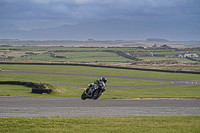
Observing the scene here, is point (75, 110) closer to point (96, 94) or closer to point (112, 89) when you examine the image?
point (96, 94)

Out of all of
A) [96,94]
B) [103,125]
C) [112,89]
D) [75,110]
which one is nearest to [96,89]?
[96,94]

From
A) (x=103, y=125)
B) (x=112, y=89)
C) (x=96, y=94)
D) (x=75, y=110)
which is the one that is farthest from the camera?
(x=112, y=89)

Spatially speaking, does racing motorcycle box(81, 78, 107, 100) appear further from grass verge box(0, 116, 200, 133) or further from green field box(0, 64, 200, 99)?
green field box(0, 64, 200, 99)

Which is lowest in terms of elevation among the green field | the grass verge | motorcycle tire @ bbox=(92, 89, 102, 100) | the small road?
the green field

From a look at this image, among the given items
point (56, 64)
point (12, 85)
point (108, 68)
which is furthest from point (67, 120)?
point (56, 64)

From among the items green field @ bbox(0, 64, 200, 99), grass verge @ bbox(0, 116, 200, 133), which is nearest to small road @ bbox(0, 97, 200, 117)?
grass verge @ bbox(0, 116, 200, 133)

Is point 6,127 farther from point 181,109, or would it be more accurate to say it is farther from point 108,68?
point 108,68

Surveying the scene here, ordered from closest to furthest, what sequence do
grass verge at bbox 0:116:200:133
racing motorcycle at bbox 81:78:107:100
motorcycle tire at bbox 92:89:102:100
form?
grass verge at bbox 0:116:200:133
racing motorcycle at bbox 81:78:107:100
motorcycle tire at bbox 92:89:102:100

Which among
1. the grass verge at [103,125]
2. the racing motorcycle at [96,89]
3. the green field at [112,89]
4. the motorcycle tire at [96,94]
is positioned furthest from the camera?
the green field at [112,89]

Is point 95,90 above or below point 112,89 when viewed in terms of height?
above

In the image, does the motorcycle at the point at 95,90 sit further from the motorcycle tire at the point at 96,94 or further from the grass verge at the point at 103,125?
the grass verge at the point at 103,125

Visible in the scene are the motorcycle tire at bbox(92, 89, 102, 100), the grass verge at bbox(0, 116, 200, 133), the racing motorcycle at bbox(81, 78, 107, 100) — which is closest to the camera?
the grass verge at bbox(0, 116, 200, 133)

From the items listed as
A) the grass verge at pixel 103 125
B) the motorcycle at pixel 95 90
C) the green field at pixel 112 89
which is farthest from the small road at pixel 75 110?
the green field at pixel 112 89

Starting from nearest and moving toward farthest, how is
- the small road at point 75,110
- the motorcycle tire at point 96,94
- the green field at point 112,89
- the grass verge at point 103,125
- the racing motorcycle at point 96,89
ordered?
the grass verge at point 103,125 < the small road at point 75,110 < the racing motorcycle at point 96,89 < the motorcycle tire at point 96,94 < the green field at point 112,89
